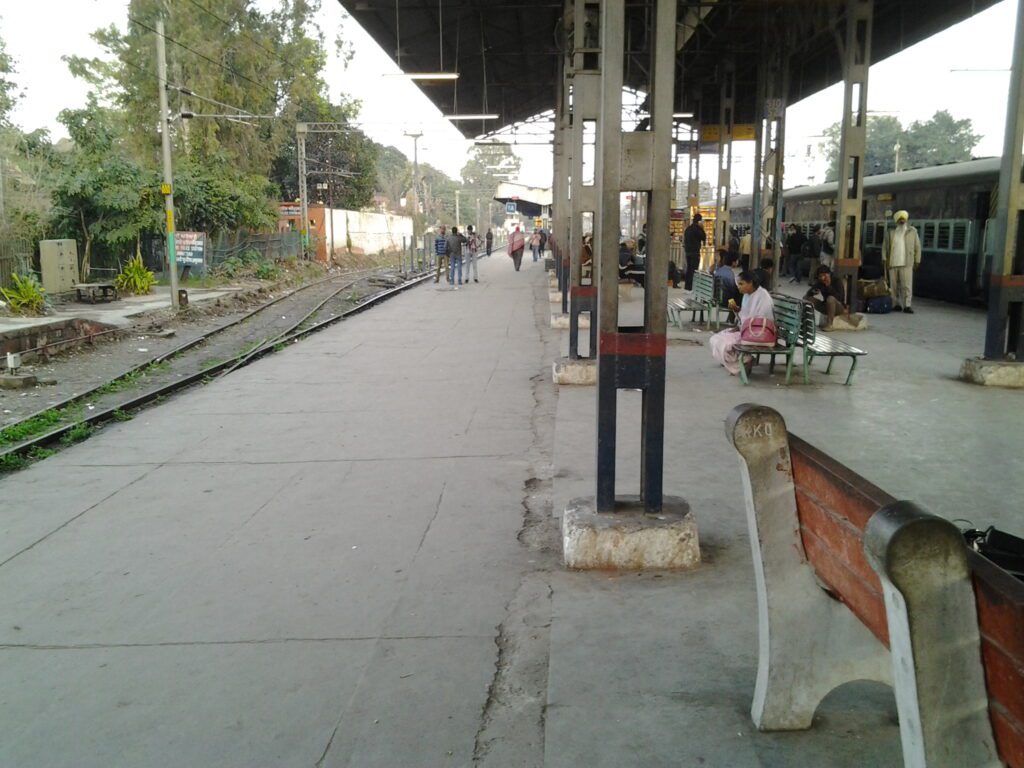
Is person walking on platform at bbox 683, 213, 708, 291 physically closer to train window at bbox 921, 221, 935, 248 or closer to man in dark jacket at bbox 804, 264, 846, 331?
train window at bbox 921, 221, 935, 248

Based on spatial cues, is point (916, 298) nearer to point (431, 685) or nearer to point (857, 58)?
point (857, 58)

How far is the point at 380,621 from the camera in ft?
12.9

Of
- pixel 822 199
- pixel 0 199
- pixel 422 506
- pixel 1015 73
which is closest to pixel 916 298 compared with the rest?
pixel 822 199

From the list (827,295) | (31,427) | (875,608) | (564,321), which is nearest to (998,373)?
(827,295)

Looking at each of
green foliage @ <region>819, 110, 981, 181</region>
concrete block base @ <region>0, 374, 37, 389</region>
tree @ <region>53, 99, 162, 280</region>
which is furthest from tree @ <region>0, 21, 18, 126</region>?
green foliage @ <region>819, 110, 981, 181</region>

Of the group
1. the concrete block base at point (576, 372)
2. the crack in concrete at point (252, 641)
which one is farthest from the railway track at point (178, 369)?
the concrete block base at point (576, 372)

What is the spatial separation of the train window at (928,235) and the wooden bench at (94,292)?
60.8 ft

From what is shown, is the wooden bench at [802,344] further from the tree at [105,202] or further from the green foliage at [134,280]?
the tree at [105,202]

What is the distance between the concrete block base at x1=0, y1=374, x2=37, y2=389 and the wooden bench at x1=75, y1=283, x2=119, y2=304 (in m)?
10.3

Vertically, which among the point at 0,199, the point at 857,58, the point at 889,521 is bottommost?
the point at 889,521

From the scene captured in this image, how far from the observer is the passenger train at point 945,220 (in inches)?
616

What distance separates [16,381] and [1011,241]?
11.6m

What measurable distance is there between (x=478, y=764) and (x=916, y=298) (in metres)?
19.2

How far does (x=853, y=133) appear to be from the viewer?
561 inches
